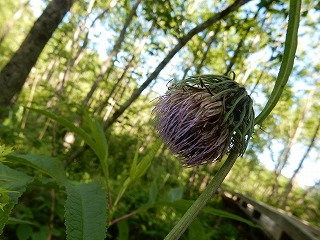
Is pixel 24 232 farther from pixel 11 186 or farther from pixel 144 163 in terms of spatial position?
pixel 11 186

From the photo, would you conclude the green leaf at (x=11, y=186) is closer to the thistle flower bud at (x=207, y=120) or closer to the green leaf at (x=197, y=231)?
the thistle flower bud at (x=207, y=120)

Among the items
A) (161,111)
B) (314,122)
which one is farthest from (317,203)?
(161,111)

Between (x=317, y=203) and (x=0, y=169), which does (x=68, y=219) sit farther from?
(x=317, y=203)

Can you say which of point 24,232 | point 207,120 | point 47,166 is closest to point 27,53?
point 24,232

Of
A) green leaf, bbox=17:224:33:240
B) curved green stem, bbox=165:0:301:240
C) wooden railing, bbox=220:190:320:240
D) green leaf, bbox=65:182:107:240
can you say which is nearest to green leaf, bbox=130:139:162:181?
green leaf, bbox=65:182:107:240

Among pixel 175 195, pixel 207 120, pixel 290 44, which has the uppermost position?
pixel 290 44

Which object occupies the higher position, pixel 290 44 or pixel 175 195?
pixel 290 44
